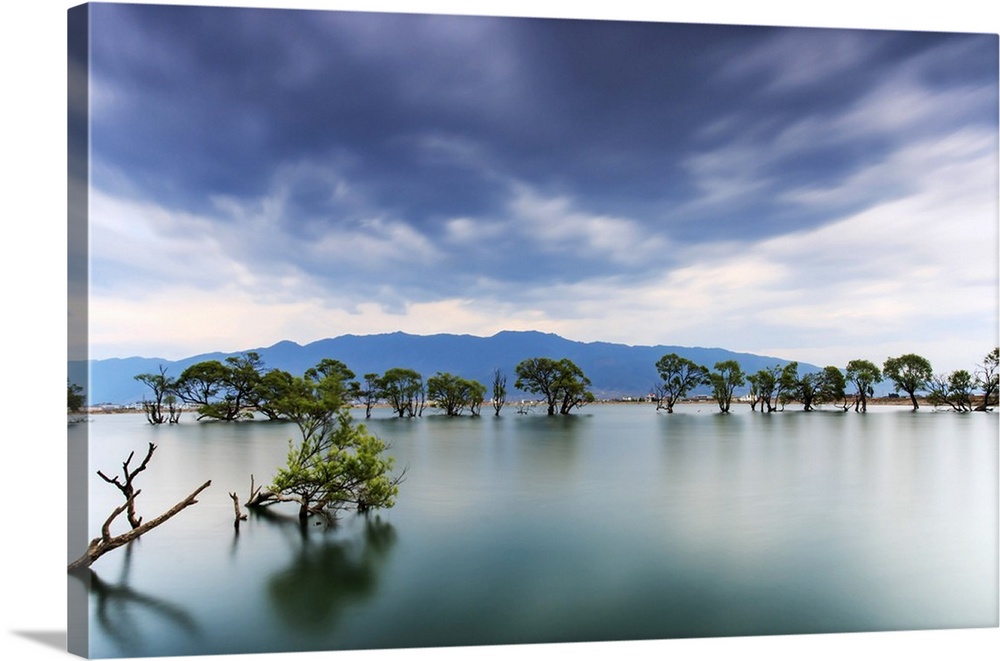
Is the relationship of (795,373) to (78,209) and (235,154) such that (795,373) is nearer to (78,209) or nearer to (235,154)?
(235,154)

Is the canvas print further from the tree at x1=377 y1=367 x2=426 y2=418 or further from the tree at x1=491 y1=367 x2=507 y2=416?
the tree at x1=491 y1=367 x2=507 y2=416

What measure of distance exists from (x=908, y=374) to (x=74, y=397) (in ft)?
61.6

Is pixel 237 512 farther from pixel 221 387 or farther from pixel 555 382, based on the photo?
pixel 555 382

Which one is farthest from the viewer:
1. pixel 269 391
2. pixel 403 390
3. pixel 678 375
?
pixel 678 375

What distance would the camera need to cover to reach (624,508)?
6633 mm

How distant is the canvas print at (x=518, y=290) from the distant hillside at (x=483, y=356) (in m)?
1.85

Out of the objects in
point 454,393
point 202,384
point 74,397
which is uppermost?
point 74,397

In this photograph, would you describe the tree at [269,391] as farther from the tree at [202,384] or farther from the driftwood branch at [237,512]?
the driftwood branch at [237,512]

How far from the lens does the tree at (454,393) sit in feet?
68.0

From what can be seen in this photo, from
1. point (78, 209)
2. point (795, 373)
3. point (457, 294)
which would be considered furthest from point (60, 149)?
point (795, 373)

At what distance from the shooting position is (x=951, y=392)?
17.2 m

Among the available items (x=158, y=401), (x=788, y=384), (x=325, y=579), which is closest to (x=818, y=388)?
(x=788, y=384)

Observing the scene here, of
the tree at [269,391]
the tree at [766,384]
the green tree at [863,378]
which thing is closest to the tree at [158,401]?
the tree at [269,391]

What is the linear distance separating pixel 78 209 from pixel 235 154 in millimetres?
4956
